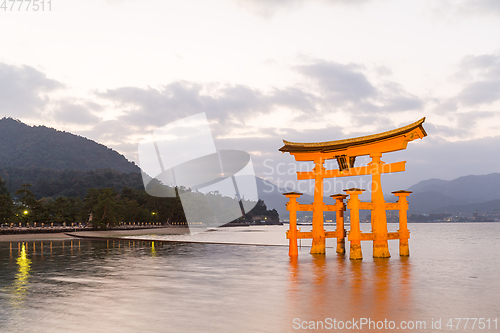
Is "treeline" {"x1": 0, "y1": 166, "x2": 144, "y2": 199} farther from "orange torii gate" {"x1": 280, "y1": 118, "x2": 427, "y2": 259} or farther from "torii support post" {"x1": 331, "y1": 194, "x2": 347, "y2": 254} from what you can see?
"orange torii gate" {"x1": 280, "y1": 118, "x2": 427, "y2": 259}

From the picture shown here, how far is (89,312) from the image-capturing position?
892cm

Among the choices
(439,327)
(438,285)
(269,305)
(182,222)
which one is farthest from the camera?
(182,222)

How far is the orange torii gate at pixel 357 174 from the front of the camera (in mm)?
19906

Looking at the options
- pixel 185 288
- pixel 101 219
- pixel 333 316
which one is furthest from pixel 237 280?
pixel 101 219

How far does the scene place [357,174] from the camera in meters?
21.5

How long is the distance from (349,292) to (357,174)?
10651mm

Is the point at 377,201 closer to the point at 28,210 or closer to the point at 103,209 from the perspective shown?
the point at 103,209

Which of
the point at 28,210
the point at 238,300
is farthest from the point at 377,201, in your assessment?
the point at 28,210

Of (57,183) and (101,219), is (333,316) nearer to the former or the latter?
(101,219)

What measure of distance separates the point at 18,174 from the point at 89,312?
19354cm

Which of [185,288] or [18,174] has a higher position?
[18,174]

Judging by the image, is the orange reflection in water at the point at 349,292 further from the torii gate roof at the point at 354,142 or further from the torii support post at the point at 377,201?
the torii gate roof at the point at 354,142

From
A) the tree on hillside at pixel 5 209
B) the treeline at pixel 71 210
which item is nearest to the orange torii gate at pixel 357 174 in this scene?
the tree on hillside at pixel 5 209

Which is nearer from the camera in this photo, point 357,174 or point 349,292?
point 349,292
